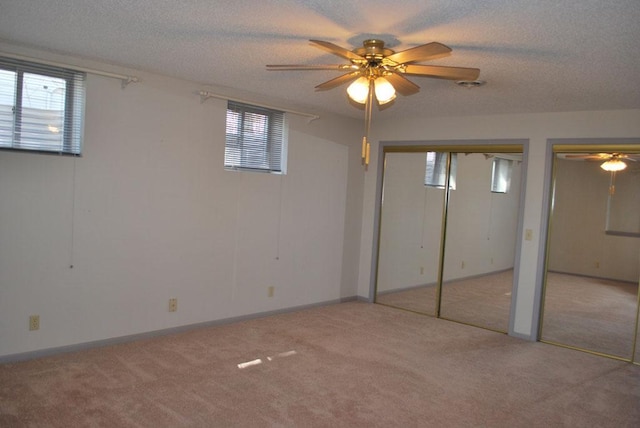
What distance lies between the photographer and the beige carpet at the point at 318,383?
302 cm

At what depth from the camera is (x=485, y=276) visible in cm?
558

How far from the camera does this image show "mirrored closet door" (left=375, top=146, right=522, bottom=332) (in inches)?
211

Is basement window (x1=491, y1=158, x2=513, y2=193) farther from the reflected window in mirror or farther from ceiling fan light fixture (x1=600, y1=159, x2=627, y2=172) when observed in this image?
ceiling fan light fixture (x1=600, y1=159, x2=627, y2=172)

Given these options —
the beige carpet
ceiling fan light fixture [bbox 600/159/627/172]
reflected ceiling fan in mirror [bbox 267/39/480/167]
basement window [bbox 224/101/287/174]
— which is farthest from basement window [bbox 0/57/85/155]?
ceiling fan light fixture [bbox 600/159/627/172]

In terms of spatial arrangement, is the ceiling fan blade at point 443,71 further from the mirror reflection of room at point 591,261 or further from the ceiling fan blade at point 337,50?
the mirror reflection of room at point 591,261

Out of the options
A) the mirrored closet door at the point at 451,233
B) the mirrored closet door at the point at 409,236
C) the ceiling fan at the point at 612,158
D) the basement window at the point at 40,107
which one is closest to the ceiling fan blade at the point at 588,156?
the ceiling fan at the point at 612,158

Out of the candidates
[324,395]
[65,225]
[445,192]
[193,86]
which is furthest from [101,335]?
[445,192]

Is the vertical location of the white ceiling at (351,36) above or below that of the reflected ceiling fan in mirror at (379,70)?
above

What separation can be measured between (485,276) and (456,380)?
2.06 meters

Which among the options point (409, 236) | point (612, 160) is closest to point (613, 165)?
point (612, 160)

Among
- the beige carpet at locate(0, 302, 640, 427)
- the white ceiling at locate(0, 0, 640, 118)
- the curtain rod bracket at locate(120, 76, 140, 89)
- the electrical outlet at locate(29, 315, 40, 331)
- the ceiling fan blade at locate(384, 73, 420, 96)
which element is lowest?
the beige carpet at locate(0, 302, 640, 427)

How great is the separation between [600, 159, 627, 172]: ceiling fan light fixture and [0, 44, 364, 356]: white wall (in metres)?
2.90

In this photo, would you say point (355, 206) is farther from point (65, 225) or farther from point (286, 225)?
point (65, 225)

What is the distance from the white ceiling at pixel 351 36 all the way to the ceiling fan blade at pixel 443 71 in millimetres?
180
